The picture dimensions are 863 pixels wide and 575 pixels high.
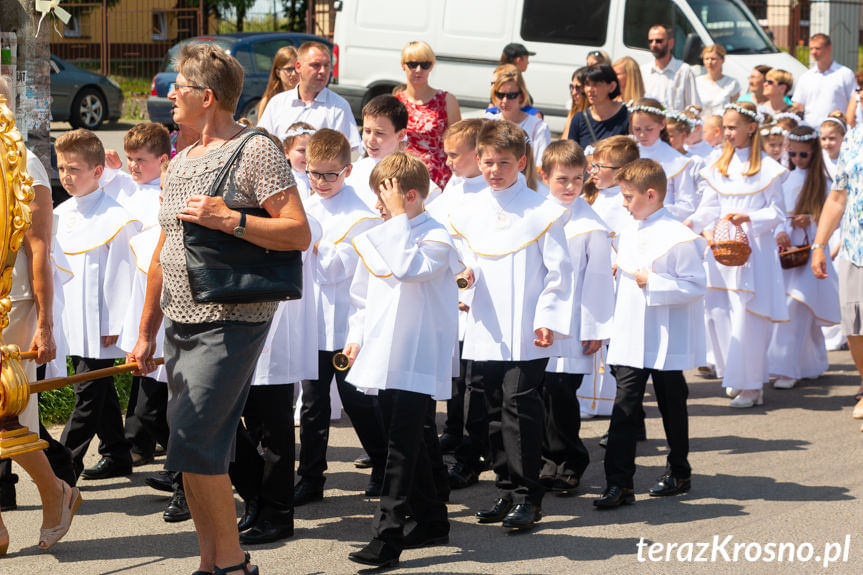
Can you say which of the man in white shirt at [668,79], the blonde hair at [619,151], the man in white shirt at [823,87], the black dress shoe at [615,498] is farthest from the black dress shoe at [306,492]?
the man in white shirt at [823,87]

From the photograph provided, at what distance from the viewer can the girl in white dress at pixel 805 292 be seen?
849 centimetres

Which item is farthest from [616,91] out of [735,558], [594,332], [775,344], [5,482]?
[5,482]

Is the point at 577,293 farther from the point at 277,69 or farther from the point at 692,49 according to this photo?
the point at 692,49

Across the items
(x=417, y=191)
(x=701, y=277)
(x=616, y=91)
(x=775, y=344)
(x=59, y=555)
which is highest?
(x=616, y=91)

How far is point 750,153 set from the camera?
816cm

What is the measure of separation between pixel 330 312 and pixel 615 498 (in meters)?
1.66

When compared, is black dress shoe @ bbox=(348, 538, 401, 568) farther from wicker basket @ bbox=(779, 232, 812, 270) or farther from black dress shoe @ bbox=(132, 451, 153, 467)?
wicker basket @ bbox=(779, 232, 812, 270)

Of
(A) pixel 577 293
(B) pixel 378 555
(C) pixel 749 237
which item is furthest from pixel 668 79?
(B) pixel 378 555

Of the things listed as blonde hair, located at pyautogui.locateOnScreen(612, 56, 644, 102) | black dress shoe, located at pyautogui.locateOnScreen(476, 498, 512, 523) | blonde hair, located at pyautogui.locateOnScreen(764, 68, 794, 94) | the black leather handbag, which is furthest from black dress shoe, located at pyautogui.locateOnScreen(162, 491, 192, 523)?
blonde hair, located at pyautogui.locateOnScreen(764, 68, 794, 94)

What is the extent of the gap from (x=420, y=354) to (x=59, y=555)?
176 cm

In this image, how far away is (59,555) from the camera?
16.6ft

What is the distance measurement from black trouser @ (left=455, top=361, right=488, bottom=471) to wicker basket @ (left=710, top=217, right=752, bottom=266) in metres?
2.34

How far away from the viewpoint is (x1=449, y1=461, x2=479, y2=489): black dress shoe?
6.04 metres

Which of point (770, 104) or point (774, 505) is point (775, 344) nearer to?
point (774, 505)
